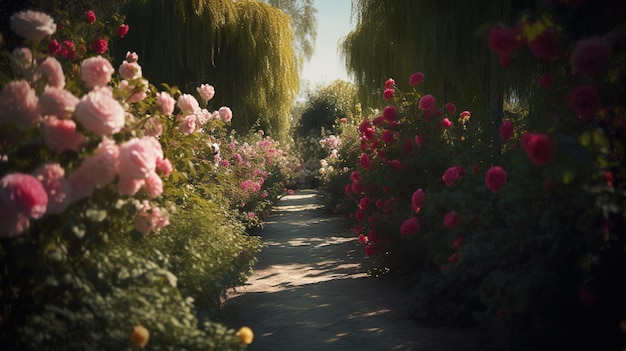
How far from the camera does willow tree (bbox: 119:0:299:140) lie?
1086 cm

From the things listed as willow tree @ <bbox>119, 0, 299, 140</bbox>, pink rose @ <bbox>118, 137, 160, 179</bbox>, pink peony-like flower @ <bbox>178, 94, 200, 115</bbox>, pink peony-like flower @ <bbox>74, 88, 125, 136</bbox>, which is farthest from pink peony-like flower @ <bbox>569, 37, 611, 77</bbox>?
willow tree @ <bbox>119, 0, 299, 140</bbox>

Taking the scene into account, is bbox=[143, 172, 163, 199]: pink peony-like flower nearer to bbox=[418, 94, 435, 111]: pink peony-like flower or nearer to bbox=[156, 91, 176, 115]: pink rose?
bbox=[156, 91, 176, 115]: pink rose

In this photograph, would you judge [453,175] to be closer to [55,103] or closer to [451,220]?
[451,220]

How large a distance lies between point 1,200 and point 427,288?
307 cm

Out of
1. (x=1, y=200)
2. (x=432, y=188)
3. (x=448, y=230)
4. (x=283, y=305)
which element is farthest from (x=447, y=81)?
(x=1, y=200)

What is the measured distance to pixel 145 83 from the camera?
3.54 m

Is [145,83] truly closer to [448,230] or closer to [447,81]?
[448,230]

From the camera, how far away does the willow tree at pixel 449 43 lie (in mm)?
6094

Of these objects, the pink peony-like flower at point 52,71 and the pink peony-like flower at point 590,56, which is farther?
the pink peony-like flower at point 52,71

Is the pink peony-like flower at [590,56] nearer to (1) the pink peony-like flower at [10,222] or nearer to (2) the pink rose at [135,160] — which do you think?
(2) the pink rose at [135,160]

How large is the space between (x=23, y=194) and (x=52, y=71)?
0.86 meters

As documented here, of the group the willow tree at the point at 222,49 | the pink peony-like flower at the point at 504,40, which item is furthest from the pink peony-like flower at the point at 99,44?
the willow tree at the point at 222,49

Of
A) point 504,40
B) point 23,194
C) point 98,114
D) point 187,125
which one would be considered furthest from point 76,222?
point 504,40

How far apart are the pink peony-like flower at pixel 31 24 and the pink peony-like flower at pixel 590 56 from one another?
2.82 meters
